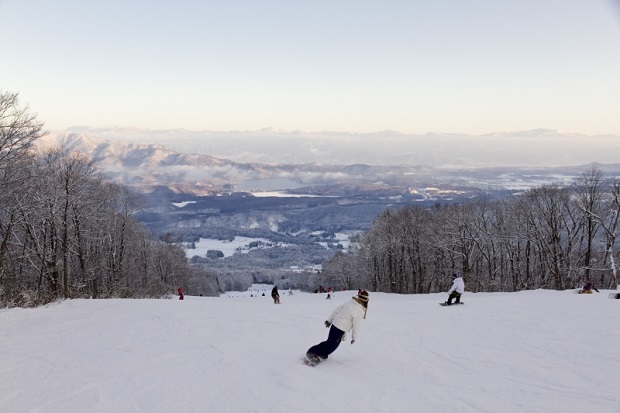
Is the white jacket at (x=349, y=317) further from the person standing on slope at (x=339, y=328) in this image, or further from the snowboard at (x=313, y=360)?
the snowboard at (x=313, y=360)

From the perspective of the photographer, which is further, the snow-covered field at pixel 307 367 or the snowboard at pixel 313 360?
the snowboard at pixel 313 360

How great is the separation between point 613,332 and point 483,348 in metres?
3.91

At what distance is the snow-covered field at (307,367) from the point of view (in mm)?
7406

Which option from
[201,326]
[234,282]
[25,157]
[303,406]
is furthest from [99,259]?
[234,282]

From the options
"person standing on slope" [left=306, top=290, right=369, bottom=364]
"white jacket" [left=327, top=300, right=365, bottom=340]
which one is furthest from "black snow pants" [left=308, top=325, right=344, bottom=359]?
"white jacket" [left=327, top=300, right=365, bottom=340]

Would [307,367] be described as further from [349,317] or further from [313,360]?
[349,317]

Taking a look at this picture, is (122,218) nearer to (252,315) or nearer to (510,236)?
(252,315)

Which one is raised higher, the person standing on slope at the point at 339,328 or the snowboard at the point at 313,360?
the person standing on slope at the point at 339,328

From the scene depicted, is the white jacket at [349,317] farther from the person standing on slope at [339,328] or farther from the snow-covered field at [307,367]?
the snow-covered field at [307,367]

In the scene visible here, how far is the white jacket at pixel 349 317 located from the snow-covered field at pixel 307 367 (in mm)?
810

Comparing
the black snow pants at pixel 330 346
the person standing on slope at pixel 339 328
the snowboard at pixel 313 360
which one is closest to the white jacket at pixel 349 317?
the person standing on slope at pixel 339 328

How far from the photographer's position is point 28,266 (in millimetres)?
39031

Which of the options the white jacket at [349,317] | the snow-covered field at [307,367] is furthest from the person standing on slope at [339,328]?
the snow-covered field at [307,367]

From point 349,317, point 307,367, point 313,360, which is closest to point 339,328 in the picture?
point 349,317
